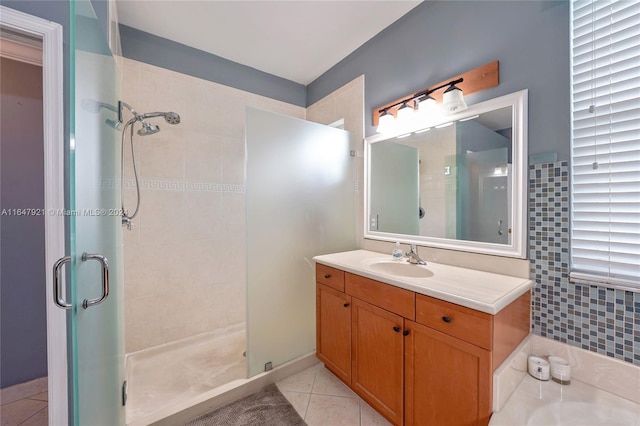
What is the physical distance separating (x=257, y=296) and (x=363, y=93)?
1.90 m

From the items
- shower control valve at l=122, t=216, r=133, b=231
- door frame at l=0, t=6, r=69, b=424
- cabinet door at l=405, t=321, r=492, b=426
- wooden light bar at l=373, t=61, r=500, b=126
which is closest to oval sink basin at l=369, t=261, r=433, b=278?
cabinet door at l=405, t=321, r=492, b=426

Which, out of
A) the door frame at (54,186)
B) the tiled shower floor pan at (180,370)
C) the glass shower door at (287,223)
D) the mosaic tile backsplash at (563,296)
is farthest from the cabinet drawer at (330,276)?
the door frame at (54,186)

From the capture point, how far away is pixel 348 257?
1.84 meters

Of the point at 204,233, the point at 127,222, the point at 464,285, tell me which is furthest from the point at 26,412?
the point at 464,285

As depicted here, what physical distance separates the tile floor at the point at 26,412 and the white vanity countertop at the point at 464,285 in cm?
185

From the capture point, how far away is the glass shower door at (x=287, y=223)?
5.43ft

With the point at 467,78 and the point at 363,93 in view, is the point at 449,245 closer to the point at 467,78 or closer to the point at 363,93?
the point at 467,78

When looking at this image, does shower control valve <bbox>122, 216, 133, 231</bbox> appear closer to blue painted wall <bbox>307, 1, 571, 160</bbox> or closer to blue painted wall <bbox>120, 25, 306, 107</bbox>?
blue painted wall <bbox>120, 25, 306, 107</bbox>

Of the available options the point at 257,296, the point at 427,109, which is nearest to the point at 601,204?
the point at 427,109

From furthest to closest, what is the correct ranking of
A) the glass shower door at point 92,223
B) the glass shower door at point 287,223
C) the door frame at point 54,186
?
the glass shower door at point 287,223 < the door frame at point 54,186 < the glass shower door at point 92,223

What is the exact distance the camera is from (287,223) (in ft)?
5.90

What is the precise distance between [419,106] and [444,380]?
62.7 inches

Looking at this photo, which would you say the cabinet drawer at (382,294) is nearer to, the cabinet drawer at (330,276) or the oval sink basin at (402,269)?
the cabinet drawer at (330,276)

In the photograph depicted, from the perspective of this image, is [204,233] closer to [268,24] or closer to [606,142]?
[268,24]
